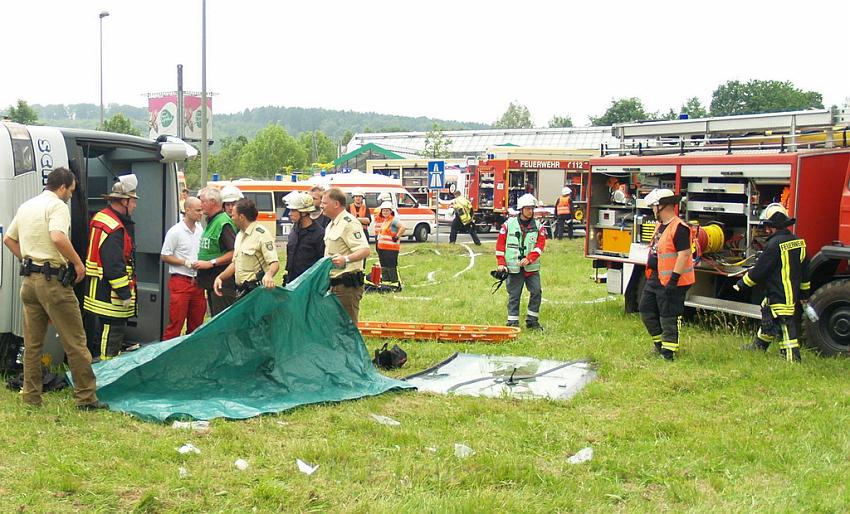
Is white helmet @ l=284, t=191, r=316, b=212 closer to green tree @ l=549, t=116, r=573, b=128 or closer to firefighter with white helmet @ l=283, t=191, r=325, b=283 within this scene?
firefighter with white helmet @ l=283, t=191, r=325, b=283

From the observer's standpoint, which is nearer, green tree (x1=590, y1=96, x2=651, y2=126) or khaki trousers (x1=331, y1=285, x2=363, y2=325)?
khaki trousers (x1=331, y1=285, x2=363, y2=325)

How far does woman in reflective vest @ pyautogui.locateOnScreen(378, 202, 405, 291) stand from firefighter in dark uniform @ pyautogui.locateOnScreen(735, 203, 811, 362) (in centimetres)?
708

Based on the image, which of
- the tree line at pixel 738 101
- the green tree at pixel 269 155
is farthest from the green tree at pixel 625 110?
the green tree at pixel 269 155

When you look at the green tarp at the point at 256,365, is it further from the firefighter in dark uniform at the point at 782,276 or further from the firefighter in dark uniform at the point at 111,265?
the firefighter in dark uniform at the point at 782,276

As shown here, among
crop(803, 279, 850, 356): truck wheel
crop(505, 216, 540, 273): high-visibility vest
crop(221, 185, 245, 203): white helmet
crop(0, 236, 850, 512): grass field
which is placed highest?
crop(221, 185, 245, 203): white helmet

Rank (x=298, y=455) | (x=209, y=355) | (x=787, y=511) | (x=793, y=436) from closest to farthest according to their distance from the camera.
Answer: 1. (x=787, y=511)
2. (x=298, y=455)
3. (x=793, y=436)
4. (x=209, y=355)

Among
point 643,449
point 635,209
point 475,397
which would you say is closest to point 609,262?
point 635,209

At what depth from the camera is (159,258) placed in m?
9.61

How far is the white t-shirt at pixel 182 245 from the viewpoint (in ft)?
28.7

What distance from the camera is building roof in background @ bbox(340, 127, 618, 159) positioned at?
86.3 m

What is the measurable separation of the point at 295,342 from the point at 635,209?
19.3 ft

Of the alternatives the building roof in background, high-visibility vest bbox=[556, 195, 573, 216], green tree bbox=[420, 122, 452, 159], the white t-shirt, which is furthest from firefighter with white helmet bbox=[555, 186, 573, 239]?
the building roof in background

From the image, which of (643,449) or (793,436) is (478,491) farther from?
(793,436)

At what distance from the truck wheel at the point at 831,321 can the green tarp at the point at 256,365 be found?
4408 mm
